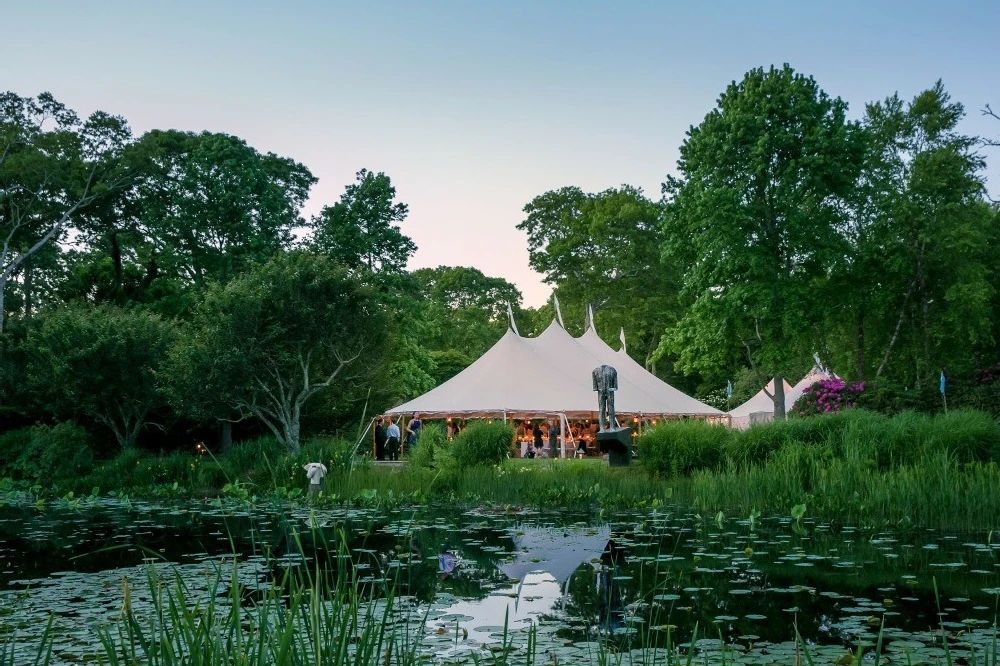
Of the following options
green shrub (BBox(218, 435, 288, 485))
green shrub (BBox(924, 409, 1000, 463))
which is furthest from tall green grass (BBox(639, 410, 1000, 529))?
green shrub (BBox(218, 435, 288, 485))

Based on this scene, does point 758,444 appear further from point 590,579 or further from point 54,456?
point 54,456

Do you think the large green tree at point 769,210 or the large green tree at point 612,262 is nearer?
the large green tree at point 769,210

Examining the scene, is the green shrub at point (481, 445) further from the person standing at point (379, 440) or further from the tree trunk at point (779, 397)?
the person standing at point (379, 440)

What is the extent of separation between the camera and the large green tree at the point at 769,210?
2484cm

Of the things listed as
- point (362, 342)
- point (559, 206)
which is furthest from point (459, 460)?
point (559, 206)

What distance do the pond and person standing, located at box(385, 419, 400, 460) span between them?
1473 centimetres

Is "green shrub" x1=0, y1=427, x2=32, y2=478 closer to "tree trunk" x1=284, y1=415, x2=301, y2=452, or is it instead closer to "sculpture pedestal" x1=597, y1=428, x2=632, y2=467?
"tree trunk" x1=284, y1=415, x2=301, y2=452

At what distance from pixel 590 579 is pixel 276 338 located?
15518 mm

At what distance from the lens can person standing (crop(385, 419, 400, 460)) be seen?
94.2 ft

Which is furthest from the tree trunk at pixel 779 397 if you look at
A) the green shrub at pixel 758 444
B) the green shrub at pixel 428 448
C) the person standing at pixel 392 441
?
the person standing at pixel 392 441

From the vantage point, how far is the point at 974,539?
33.8ft

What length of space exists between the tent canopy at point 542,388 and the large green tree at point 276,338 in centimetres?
547

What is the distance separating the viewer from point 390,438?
29.5m

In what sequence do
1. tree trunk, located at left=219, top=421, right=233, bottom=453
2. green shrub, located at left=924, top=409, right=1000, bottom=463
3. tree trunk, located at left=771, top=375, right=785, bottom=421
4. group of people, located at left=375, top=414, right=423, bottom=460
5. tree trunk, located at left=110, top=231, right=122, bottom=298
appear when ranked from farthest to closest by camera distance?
A: tree trunk, located at left=110, top=231, right=122, bottom=298
group of people, located at left=375, top=414, right=423, bottom=460
tree trunk, located at left=219, top=421, right=233, bottom=453
tree trunk, located at left=771, top=375, right=785, bottom=421
green shrub, located at left=924, top=409, right=1000, bottom=463
